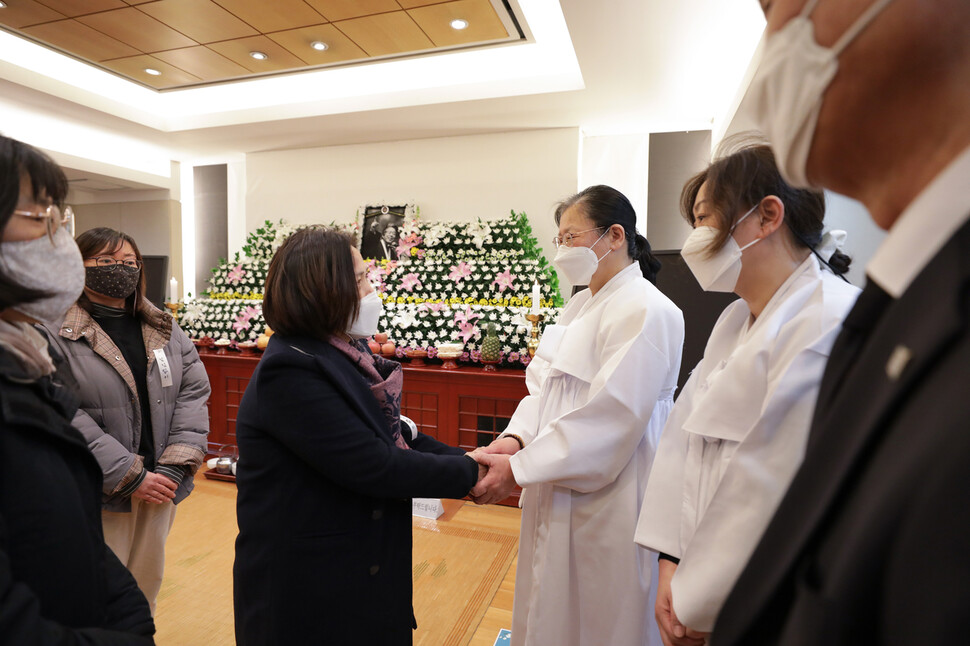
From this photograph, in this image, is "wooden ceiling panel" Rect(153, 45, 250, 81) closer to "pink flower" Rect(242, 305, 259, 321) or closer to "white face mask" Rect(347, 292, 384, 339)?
"pink flower" Rect(242, 305, 259, 321)

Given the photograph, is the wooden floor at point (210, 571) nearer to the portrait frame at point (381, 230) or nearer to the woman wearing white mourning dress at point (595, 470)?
the woman wearing white mourning dress at point (595, 470)

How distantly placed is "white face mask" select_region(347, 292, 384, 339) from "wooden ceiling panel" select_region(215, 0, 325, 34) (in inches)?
149

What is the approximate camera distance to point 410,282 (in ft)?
19.5

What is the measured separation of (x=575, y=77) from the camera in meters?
4.92

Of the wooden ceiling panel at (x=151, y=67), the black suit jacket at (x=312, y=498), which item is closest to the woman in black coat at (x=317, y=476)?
the black suit jacket at (x=312, y=498)

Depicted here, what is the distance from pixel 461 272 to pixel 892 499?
17.8 feet

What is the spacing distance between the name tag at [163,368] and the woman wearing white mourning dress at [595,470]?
148cm

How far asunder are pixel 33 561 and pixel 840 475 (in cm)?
103

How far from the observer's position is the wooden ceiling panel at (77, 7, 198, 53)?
449 centimetres

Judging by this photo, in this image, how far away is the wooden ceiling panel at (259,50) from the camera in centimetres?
496

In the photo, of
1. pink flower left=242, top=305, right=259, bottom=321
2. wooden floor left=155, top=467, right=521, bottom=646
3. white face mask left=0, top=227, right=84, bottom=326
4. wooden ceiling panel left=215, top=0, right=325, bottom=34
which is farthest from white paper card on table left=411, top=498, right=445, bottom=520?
wooden ceiling panel left=215, top=0, right=325, bottom=34

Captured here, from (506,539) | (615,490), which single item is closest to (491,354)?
(506,539)

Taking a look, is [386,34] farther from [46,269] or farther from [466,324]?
[46,269]

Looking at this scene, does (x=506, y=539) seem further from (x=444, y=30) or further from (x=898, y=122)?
(x=444, y=30)
